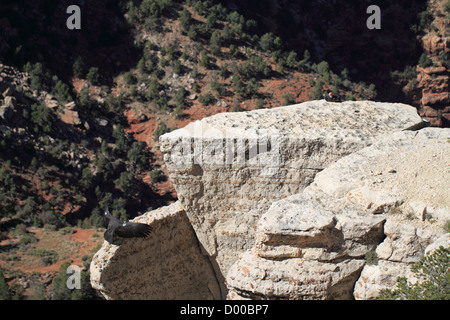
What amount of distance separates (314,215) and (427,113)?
1465 inches

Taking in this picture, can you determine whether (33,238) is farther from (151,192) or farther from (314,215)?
(314,215)

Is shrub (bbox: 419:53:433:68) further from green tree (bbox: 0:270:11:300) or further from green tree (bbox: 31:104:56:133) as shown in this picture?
green tree (bbox: 0:270:11:300)

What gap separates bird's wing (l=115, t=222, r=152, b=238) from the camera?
12.7 meters

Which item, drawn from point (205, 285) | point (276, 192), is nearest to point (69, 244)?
point (205, 285)

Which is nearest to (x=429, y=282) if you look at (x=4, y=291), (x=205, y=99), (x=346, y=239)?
(x=346, y=239)

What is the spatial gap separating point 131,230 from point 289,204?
4370 millimetres

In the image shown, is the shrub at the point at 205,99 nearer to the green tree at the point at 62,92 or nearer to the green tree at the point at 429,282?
the green tree at the point at 62,92

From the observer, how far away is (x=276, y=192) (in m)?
12.7

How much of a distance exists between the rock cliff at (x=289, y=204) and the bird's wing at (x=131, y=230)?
0.89 m

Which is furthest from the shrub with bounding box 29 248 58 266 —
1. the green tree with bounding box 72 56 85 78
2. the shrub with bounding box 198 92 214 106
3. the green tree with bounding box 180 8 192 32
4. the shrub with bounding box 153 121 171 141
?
the green tree with bounding box 180 8 192 32

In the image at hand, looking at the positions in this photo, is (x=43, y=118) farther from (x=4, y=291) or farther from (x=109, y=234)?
(x=109, y=234)

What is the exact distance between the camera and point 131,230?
12.8 metres

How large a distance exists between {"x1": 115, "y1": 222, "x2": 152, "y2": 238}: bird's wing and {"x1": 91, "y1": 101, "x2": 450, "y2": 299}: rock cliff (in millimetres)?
886

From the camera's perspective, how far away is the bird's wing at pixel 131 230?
12734mm
